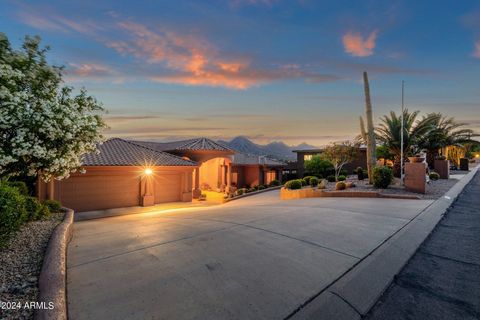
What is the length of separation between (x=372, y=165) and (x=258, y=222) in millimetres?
12252

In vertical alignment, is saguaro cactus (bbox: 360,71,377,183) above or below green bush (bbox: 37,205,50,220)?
above

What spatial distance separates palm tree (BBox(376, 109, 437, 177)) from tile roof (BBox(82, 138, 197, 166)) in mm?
15288

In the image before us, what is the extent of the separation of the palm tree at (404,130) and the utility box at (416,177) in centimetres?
555

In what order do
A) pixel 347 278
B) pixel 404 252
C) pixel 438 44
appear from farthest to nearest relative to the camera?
pixel 438 44 → pixel 404 252 → pixel 347 278

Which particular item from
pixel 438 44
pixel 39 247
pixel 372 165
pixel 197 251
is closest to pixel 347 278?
pixel 197 251

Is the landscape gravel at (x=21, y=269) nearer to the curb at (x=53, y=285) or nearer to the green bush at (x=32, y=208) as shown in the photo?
the curb at (x=53, y=285)

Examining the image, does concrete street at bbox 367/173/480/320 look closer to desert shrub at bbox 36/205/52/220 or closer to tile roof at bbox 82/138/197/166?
desert shrub at bbox 36/205/52/220

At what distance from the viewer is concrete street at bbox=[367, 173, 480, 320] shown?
10.3 ft

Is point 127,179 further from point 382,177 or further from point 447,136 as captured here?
point 447,136

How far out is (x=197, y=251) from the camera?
4.99 metres

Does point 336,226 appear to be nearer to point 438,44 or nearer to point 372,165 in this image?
point 372,165

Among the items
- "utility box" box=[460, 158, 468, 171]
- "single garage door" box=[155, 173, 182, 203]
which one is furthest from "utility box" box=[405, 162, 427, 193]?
"utility box" box=[460, 158, 468, 171]

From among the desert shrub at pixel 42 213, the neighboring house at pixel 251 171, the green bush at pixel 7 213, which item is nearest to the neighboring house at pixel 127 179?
the desert shrub at pixel 42 213

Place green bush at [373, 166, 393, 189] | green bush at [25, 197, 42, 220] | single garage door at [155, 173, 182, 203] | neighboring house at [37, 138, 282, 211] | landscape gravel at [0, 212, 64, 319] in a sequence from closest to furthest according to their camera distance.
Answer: landscape gravel at [0, 212, 64, 319], green bush at [25, 197, 42, 220], neighboring house at [37, 138, 282, 211], green bush at [373, 166, 393, 189], single garage door at [155, 173, 182, 203]
